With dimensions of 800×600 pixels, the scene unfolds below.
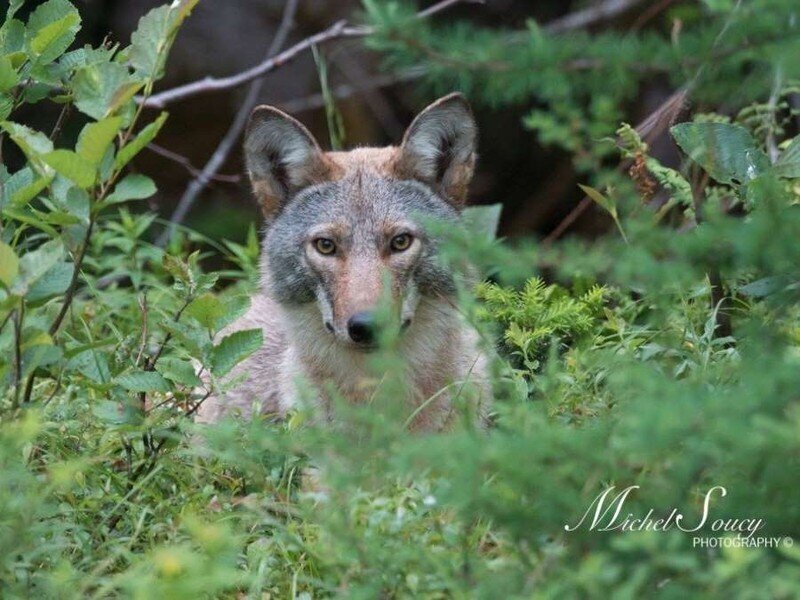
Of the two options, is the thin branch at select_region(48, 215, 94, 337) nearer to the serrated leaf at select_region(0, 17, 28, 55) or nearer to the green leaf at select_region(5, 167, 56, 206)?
the green leaf at select_region(5, 167, 56, 206)

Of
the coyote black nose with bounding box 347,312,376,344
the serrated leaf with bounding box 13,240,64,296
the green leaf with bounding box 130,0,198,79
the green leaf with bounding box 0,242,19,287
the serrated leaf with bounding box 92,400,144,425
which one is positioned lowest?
the coyote black nose with bounding box 347,312,376,344

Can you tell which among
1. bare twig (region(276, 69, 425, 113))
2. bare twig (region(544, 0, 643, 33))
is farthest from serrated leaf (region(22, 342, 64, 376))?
bare twig (region(544, 0, 643, 33))

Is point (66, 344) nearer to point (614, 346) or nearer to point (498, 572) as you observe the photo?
point (614, 346)

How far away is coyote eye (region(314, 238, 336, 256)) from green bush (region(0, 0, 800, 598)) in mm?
708

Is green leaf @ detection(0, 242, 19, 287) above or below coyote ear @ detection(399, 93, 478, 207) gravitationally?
above

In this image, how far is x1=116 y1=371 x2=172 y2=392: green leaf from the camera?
13.5 feet

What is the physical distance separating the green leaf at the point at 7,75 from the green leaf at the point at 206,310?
0.97 m

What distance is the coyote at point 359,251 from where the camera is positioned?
5.00 m

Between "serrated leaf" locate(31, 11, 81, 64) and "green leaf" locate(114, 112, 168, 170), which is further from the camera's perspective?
"serrated leaf" locate(31, 11, 81, 64)

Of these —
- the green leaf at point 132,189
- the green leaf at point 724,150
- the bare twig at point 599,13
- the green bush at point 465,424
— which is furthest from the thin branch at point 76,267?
the bare twig at point 599,13

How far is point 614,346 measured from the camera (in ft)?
16.1

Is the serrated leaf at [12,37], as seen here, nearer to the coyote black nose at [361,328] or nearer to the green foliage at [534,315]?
the coyote black nose at [361,328]

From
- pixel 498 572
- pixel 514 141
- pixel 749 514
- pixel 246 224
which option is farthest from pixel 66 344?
pixel 514 141

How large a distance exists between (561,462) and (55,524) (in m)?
1.76
